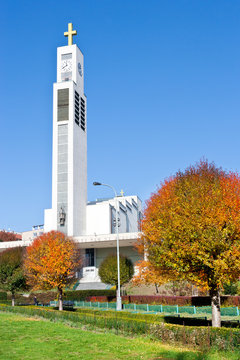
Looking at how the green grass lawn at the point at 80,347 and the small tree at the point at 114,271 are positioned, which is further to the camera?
the small tree at the point at 114,271

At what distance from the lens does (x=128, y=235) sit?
208ft

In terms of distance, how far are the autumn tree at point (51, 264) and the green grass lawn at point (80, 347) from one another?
55.3 ft

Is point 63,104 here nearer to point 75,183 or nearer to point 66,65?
point 66,65

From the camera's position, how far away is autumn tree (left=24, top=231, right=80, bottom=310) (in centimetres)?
3634

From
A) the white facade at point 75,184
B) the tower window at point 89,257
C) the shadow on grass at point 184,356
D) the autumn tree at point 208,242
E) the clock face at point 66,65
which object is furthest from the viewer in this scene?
the clock face at point 66,65

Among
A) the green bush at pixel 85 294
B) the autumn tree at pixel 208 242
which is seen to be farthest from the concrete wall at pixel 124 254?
the autumn tree at pixel 208 242

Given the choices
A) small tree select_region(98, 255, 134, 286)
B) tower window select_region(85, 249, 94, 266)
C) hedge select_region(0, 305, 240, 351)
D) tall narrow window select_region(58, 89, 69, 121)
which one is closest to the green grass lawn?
hedge select_region(0, 305, 240, 351)

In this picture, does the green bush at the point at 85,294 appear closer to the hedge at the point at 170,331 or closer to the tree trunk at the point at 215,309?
the hedge at the point at 170,331

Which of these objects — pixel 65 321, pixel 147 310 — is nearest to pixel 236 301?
pixel 147 310

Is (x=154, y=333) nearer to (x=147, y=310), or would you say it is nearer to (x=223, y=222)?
(x=223, y=222)

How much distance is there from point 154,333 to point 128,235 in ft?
154

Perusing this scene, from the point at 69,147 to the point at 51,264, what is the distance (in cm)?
3339

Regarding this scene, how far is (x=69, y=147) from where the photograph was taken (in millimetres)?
66500

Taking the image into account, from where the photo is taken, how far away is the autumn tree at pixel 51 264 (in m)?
36.3
